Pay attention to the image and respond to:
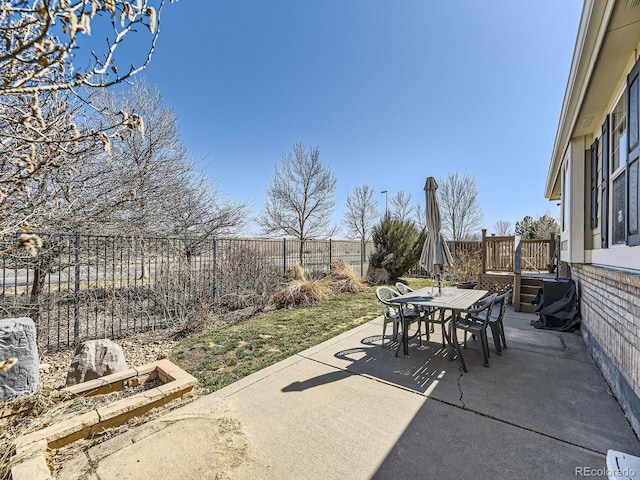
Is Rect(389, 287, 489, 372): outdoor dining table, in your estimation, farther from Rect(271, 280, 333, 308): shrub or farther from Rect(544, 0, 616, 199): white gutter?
Rect(271, 280, 333, 308): shrub

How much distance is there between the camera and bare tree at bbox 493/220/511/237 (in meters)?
30.2

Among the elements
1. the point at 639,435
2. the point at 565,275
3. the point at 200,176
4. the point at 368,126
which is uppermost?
the point at 368,126

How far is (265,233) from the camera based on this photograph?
1566 centimetres

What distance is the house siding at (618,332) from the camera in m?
2.47

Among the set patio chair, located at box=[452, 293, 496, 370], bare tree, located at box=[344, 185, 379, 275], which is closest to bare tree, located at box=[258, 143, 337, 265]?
bare tree, located at box=[344, 185, 379, 275]

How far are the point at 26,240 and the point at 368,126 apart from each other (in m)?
12.8

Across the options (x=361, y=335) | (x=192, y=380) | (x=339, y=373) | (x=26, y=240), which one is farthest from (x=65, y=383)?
(x=361, y=335)

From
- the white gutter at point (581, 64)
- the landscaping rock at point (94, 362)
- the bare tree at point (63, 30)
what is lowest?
the landscaping rock at point (94, 362)

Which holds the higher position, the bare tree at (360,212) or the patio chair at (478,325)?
the bare tree at (360,212)

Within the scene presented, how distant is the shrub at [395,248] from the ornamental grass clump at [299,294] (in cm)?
378

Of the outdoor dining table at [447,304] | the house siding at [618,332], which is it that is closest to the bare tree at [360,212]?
the outdoor dining table at [447,304]

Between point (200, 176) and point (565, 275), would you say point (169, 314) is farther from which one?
point (565, 275)

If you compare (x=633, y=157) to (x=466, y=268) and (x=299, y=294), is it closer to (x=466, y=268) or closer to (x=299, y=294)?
(x=299, y=294)

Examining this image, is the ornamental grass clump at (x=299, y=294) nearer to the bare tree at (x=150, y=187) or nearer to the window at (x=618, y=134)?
the bare tree at (x=150, y=187)
